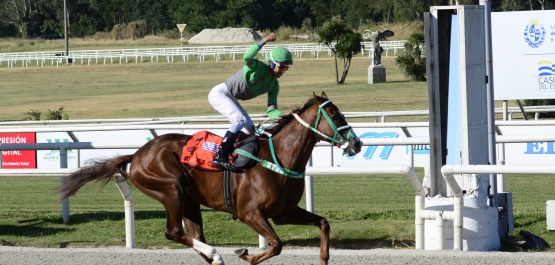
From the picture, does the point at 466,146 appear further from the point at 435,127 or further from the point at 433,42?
the point at 433,42

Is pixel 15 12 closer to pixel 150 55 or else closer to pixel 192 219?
pixel 150 55

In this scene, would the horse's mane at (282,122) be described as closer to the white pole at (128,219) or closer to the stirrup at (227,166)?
the stirrup at (227,166)

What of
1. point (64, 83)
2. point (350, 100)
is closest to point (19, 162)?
point (350, 100)

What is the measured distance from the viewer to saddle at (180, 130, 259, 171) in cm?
614

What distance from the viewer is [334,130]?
5.91 meters

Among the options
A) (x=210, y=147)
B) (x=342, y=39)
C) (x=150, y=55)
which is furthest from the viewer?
(x=150, y=55)

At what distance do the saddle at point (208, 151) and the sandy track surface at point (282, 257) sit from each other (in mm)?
776

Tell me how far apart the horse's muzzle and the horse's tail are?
6.09ft

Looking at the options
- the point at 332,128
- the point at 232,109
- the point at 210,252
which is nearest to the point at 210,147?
the point at 232,109

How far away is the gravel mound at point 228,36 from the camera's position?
60688mm

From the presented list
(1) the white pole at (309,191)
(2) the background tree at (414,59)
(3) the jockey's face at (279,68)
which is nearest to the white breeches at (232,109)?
(3) the jockey's face at (279,68)

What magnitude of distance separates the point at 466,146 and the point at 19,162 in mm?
9128

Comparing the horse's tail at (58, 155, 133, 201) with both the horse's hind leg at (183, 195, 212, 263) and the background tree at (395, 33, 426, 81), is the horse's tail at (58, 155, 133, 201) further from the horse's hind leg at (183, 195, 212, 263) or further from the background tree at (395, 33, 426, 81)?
the background tree at (395, 33, 426, 81)

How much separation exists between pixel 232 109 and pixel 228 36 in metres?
55.3
